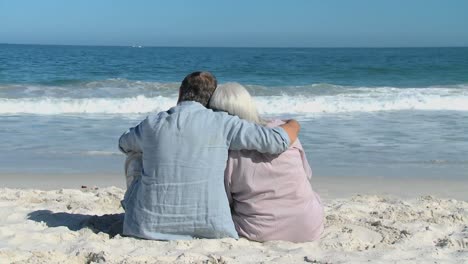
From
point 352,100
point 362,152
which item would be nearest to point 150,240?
point 362,152

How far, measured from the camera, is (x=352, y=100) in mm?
16422

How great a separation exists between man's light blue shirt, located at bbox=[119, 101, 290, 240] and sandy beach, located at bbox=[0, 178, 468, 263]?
133 millimetres

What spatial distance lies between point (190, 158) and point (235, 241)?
56 cm

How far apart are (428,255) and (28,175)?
458 cm

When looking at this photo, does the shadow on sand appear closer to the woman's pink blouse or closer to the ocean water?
the woman's pink blouse

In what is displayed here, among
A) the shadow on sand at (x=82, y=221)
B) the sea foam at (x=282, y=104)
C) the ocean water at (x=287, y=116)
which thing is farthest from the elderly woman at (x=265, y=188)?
the sea foam at (x=282, y=104)

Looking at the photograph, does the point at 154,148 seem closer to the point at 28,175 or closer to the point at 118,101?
the point at 28,175

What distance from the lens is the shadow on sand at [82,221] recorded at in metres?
4.18

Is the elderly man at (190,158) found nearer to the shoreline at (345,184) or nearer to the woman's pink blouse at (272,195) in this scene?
the woman's pink blouse at (272,195)

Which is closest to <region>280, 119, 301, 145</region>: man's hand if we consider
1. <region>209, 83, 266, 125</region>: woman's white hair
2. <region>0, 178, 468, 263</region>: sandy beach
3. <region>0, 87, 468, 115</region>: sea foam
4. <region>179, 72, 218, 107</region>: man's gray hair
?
<region>209, 83, 266, 125</region>: woman's white hair

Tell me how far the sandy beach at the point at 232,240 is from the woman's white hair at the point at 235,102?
2.36 feet

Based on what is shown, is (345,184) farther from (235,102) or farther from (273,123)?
(235,102)

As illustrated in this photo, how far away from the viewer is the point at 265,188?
3715mm

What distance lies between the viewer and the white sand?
11.8 ft
